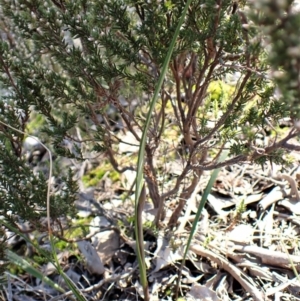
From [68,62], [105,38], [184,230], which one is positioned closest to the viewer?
[105,38]

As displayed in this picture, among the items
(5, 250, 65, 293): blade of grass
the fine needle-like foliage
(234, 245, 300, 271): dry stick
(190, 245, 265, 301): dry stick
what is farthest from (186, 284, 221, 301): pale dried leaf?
(5, 250, 65, 293): blade of grass

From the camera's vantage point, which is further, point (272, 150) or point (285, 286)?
point (285, 286)

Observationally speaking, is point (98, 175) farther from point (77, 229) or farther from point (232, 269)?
point (232, 269)

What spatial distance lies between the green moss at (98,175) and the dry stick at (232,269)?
851mm

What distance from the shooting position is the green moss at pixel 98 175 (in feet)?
9.15

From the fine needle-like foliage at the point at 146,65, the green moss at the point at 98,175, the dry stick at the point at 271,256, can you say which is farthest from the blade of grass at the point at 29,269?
the green moss at the point at 98,175

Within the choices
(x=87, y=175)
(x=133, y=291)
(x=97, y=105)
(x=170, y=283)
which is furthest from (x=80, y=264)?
(x=97, y=105)

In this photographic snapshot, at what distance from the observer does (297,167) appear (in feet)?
7.79

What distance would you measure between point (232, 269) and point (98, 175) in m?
1.16

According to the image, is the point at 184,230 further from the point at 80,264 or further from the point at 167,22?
the point at 167,22

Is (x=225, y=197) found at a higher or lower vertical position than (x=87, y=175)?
lower

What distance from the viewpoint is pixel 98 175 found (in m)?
2.84

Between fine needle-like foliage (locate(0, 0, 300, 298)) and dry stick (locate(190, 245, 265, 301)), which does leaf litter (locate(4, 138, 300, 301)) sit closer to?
dry stick (locate(190, 245, 265, 301))

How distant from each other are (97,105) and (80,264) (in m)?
0.94
